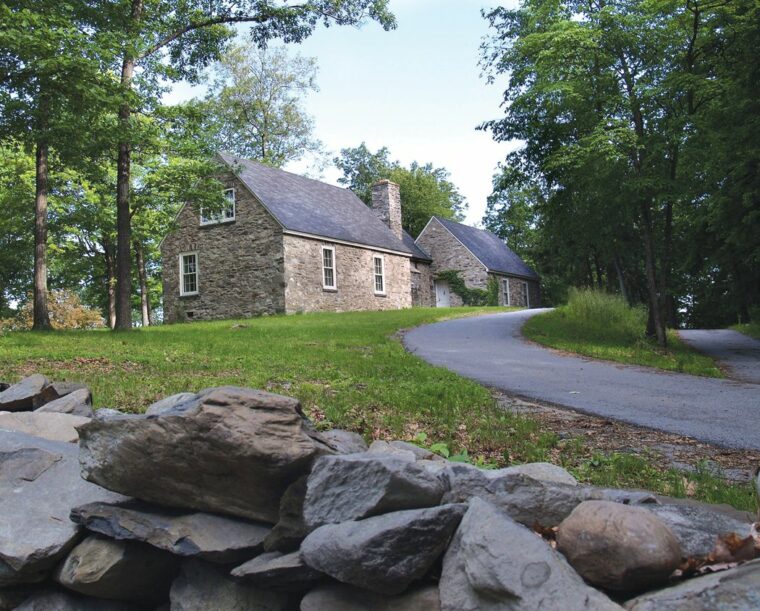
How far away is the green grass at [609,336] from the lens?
13.8 m

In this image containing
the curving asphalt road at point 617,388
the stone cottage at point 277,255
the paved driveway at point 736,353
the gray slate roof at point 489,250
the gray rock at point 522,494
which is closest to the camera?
the gray rock at point 522,494

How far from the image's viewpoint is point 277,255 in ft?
91.1

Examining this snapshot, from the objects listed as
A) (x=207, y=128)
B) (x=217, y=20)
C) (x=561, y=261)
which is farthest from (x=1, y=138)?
(x=561, y=261)

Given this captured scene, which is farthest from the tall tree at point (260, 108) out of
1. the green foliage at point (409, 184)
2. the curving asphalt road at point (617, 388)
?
the curving asphalt road at point (617, 388)

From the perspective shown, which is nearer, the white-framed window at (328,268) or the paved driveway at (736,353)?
the paved driveway at (736,353)

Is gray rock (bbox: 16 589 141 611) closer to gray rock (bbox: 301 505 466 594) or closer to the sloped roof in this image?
gray rock (bbox: 301 505 466 594)

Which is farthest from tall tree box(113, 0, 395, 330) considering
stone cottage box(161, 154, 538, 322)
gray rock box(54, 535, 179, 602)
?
gray rock box(54, 535, 179, 602)

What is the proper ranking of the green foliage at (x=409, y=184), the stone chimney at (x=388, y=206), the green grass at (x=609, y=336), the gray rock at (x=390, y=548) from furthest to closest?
Answer: the green foliage at (x=409, y=184) → the stone chimney at (x=388, y=206) → the green grass at (x=609, y=336) → the gray rock at (x=390, y=548)

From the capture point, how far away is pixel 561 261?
138 feet

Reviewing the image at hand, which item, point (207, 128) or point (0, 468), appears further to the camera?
point (207, 128)

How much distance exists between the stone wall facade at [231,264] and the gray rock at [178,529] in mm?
23758

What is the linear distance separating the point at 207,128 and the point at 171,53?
10.2 feet

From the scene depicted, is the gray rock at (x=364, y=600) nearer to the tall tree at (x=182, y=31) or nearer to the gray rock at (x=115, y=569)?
the gray rock at (x=115, y=569)

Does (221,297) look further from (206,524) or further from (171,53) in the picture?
(206,524)
